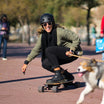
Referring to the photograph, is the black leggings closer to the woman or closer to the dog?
the woman

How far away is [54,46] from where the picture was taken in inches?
281

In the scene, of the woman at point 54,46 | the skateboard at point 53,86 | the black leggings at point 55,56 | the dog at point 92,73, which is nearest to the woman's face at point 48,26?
the woman at point 54,46

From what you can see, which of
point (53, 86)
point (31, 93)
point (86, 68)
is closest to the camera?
point (86, 68)

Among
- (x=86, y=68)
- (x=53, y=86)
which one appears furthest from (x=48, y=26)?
(x=86, y=68)

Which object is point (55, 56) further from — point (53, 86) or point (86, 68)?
point (86, 68)

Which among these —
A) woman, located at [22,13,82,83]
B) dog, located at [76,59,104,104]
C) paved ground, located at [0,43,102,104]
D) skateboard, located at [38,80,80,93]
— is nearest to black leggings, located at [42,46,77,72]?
woman, located at [22,13,82,83]

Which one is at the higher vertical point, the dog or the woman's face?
the woman's face

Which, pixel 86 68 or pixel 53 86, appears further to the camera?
pixel 53 86

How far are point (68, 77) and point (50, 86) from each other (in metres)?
0.47

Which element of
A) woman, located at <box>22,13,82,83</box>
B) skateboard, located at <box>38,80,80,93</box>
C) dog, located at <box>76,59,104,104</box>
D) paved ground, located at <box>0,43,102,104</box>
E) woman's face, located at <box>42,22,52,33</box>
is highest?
woman's face, located at <box>42,22,52,33</box>

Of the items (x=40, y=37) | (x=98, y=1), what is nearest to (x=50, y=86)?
(x=40, y=37)

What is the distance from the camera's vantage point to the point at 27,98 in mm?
6445

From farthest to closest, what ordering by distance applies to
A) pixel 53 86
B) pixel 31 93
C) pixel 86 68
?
pixel 53 86, pixel 31 93, pixel 86 68

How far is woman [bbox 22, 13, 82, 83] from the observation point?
23.1 ft
